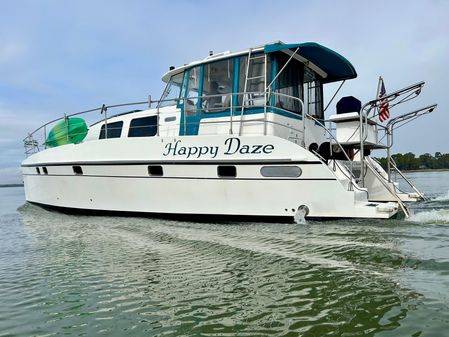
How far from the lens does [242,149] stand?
715cm

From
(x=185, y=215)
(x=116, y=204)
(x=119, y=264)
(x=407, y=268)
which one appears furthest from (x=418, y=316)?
(x=116, y=204)

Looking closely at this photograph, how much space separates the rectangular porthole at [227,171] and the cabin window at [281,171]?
0.54m

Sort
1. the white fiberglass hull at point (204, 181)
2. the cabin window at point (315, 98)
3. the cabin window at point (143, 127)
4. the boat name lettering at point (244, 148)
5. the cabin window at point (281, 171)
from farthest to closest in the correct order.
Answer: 1. the cabin window at point (315, 98)
2. the cabin window at point (143, 127)
3. the boat name lettering at point (244, 148)
4. the cabin window at point (281, 171)
5. the white fiberglass hull at point (204, 181)

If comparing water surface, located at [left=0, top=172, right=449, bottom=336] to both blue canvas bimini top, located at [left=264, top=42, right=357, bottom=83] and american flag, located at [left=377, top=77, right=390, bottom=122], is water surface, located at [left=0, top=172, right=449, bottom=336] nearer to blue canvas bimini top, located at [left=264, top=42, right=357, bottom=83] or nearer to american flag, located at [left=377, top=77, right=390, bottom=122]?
american flag, located at [left=377, top=77, right=390, bottom=122]

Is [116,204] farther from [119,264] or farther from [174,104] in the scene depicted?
[119,264]

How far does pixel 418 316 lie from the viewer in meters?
2.83

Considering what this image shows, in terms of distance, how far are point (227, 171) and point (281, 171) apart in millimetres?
1019

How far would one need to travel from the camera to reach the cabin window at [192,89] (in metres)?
8.36

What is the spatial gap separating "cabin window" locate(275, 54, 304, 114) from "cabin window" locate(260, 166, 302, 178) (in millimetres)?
1380

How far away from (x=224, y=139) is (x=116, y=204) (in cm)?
284

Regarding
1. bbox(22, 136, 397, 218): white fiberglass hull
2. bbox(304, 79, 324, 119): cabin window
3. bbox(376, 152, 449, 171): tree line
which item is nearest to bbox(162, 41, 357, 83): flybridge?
bbox(304, 79, 324, 119): cabin window

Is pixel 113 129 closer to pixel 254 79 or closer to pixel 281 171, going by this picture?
pixel 254 79

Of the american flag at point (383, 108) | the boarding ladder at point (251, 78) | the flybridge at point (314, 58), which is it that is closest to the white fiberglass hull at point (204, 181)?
the boarding ladder at point (251, 78)

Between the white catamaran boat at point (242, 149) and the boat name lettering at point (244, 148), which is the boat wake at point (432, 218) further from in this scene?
the boat name lettering at point (244, 148)
